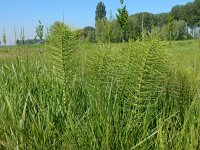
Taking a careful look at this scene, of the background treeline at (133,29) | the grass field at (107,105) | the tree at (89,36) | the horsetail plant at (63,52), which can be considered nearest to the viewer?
the grass field at (107,105)

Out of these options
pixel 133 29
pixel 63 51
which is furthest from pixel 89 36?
pixel 63 51

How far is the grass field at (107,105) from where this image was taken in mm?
1797

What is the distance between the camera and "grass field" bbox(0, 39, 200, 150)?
5.90 ft

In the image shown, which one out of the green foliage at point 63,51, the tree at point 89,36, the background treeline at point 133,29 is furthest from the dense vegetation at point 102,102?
the tree at point 89,36

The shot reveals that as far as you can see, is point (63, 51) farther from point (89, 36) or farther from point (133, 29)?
point (133, 29)

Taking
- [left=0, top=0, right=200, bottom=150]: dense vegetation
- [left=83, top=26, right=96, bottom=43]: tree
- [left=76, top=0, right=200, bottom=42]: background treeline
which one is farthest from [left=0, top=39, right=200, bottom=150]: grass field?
[left=83, top=26, right=96, bottom=43]: tree

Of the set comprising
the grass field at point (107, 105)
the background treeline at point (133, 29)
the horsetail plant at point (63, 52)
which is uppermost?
the background treeline at point (133, 29)

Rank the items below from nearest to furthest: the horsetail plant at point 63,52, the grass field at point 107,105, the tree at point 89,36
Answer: the grass field at point 107,105, the horsetail plant at point 63,52, the tree at point 89,36

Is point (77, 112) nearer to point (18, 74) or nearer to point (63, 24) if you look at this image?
point (63, 24)

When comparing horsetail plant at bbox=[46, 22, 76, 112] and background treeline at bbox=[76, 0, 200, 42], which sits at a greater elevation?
background treeline at bbox=[76, 0, 200, 42]

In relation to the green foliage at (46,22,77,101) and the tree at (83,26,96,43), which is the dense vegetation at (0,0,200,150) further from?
the tree at (83,26,96,43)

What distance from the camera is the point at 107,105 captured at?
6.17ft

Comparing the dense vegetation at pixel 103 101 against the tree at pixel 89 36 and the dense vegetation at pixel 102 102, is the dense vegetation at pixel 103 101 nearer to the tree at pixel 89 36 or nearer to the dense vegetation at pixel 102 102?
the dense vegetation at pixel 102 102

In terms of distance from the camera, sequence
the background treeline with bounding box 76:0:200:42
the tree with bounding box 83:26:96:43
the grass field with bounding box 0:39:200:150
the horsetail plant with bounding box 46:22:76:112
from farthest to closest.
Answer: the tree with bounding box 83:26:96:43
the background treeline with bounding box 76:0:200:42
the horsetail plant with bounding box 46:22:76:112
the grass field with bounding box 0:39:200:150
